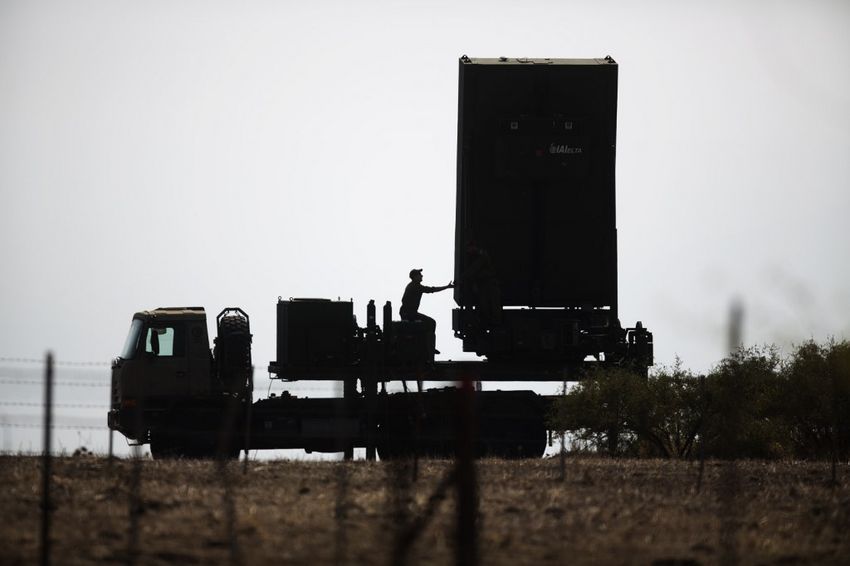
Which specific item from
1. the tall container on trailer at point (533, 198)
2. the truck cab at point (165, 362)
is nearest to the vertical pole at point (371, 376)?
the tall container on trailer at point (533, 198)

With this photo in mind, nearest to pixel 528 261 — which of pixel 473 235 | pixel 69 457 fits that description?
pixel 473 235

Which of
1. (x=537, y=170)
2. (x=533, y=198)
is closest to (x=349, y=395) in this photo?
(x=533, y=198)

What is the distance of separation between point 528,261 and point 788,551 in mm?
12938

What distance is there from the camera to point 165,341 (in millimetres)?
27469

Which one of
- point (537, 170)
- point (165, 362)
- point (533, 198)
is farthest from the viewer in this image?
point (165, 362)

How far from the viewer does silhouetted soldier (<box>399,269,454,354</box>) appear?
1075 inches

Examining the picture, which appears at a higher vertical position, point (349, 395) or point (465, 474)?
point (465, 474)

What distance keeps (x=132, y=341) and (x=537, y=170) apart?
25.3ft

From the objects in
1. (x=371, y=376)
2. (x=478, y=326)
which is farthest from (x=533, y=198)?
(x=371, y=376)

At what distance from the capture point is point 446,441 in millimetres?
27234

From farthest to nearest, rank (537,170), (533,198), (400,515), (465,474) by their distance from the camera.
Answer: (533,198)
(537,170)
(400,515)
(465,474)

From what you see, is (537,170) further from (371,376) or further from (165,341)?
(165,341)

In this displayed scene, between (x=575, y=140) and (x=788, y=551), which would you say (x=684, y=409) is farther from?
(x=788, y=551)

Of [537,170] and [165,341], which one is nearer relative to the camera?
[537,170]
